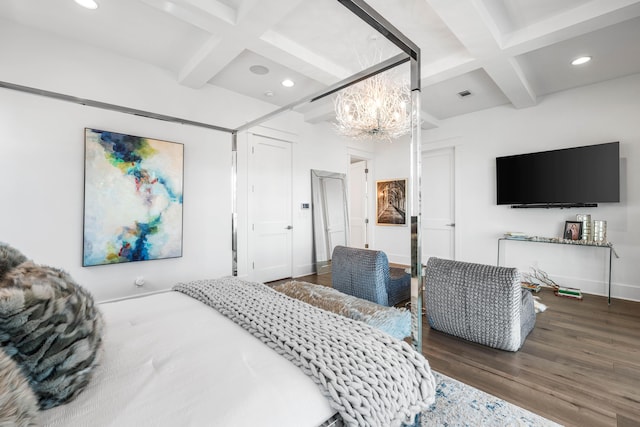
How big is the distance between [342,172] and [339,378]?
497 centimetres

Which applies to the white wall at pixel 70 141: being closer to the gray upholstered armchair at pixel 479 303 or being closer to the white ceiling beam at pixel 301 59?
the white ceiling beam at pixel 301 59

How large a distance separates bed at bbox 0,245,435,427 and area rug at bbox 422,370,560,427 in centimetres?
70

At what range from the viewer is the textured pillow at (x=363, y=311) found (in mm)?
1614

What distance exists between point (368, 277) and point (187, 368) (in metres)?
2.14

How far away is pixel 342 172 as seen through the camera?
5.62m

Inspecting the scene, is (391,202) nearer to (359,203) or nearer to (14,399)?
(359,203)

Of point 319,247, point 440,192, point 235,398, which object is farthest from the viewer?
point 440,192

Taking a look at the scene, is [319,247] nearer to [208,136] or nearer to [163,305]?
[208,136]

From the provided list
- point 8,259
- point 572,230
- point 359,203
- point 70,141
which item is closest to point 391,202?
point 359,203

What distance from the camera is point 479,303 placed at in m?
2.26

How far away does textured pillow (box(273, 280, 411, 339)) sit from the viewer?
5.30 ft

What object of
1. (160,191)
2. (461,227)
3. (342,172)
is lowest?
(461,227)

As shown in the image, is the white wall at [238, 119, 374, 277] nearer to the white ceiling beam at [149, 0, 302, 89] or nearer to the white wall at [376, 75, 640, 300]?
the white ceiling beam at [149, 0, 302, 89]

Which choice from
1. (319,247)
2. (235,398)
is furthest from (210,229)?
(235,398)
